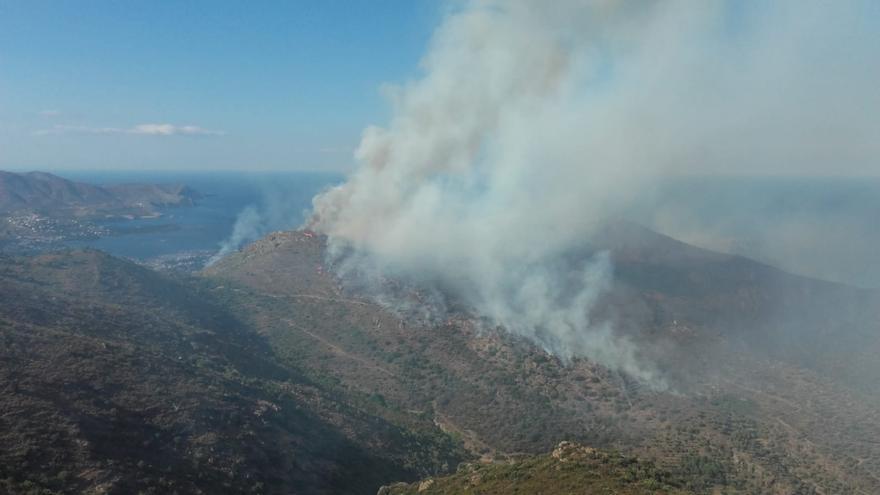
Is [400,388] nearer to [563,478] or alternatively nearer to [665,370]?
[665,370]

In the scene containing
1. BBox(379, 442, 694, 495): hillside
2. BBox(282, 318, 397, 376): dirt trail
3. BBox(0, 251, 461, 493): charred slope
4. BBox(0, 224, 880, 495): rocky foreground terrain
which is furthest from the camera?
BBox(282, 318, 397, 376): dirt trail

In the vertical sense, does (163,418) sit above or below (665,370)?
above

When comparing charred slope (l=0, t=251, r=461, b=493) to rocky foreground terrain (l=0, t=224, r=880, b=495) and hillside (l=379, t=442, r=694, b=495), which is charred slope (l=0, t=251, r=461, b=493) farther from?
hillside (l=379, t=442, r=694, b=495)

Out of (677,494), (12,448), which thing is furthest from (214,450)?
(677,494)

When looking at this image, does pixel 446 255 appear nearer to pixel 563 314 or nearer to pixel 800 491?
pixel 563 314

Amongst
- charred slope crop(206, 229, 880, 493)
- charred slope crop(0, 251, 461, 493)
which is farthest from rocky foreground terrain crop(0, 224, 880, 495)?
charred slope crop(206, 229, 880, 493)

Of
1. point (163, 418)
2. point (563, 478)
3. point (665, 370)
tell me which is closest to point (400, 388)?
point (163, 418)
